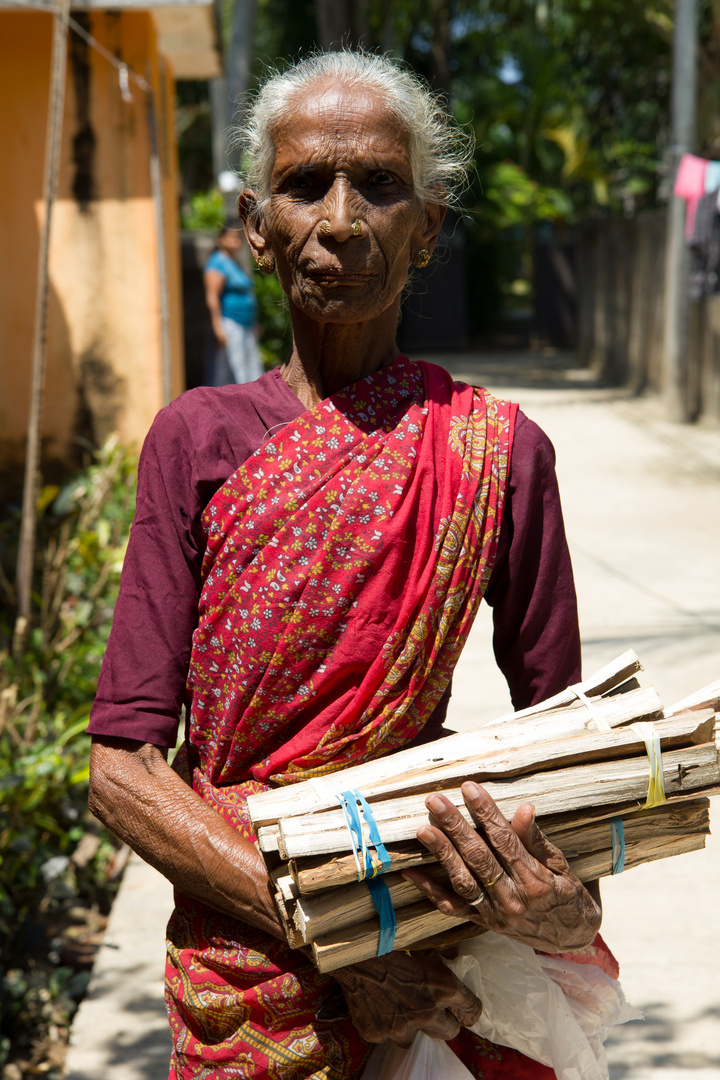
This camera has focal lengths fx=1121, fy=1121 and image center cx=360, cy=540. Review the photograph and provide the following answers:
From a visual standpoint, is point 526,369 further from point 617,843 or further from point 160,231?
point 617,843

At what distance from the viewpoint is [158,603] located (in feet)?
4.63

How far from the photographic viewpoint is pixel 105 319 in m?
6.80

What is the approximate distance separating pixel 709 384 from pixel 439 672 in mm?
10990

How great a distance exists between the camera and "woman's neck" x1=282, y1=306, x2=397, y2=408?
1530mm

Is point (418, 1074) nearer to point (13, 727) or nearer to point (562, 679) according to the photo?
point (562, 679)

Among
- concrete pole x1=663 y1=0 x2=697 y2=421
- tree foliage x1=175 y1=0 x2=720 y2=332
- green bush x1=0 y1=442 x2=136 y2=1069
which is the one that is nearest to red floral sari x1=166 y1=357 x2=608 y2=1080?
green bush x1=0 y1=442 x2=136 y2=1069

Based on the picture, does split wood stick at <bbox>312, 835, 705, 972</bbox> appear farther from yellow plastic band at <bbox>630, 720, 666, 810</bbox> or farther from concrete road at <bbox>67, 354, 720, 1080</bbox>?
concrete road at <bbox>67, 354, 720, 1080</bbox>

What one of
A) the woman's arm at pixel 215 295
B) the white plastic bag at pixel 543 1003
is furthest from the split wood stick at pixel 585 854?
the woman's arm at pixel 215 295

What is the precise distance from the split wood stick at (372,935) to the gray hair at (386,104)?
93cm

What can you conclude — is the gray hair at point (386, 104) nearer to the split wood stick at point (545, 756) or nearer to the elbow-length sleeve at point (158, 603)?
the elbow-length sleeve at point (158, 603)

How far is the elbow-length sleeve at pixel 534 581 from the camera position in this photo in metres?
1.50

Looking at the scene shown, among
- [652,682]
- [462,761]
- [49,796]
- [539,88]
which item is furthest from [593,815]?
[539,88]

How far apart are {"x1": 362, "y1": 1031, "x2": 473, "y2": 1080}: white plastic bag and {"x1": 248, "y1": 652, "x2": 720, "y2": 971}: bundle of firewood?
7.6 inches

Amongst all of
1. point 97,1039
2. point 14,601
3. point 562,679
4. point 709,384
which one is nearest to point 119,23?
point 14,601
